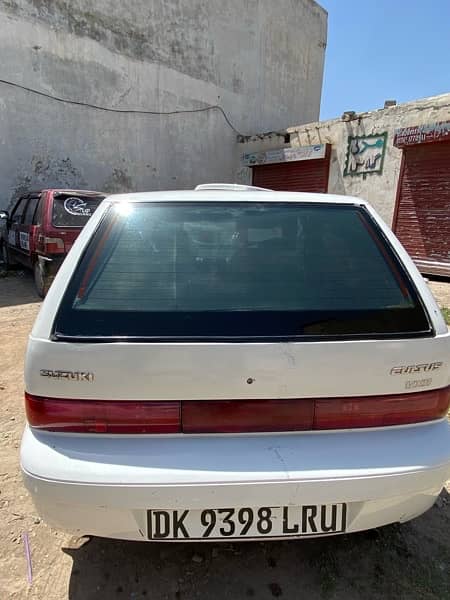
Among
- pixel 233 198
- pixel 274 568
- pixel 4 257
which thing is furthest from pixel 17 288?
pixel 274 568

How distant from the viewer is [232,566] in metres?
1.70

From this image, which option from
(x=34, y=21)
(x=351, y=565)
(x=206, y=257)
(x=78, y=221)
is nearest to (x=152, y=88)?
(x=34, y=21)

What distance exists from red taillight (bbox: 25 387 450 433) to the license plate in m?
0.26

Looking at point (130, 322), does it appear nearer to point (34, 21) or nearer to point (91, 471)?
point (91, 471)

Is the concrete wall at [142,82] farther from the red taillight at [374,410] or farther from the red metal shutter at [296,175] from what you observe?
the red taillight at [374,410]

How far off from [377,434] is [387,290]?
→ 1.79ft

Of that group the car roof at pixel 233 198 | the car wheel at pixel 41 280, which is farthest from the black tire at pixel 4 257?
the car roof at pixel 233 198

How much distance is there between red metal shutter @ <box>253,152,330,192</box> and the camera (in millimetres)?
11203

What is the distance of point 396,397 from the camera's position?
1425 millimetres

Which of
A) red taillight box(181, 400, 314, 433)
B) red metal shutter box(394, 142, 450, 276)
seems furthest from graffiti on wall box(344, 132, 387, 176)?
red taillight box(181, 400, 314, 433)

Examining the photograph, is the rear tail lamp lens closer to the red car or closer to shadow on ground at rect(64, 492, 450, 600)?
the red car

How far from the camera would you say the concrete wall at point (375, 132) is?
8539mm

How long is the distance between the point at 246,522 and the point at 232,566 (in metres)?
0.52

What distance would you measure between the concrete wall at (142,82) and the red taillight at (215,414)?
995 centimetres
